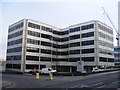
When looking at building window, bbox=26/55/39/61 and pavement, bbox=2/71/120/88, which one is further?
building window, bbox=26/55/39/61

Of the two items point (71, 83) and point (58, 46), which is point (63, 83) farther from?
point (58, 46)

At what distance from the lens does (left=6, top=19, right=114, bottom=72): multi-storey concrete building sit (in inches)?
2359

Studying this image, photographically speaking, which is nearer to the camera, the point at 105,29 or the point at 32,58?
the point at 32,58

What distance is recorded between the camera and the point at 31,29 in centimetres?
6238

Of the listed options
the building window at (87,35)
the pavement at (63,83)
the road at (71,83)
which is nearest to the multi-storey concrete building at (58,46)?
the building window at (87,35)

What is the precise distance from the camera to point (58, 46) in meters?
72.9

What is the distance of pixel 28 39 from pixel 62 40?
18955 mm

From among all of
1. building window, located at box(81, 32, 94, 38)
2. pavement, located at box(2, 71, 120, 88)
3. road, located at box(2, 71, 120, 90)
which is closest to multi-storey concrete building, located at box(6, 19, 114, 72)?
building window, located at box(81, 32, 94, 38)

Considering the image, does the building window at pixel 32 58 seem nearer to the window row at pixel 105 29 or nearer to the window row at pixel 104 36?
the window row at pixel 104 36

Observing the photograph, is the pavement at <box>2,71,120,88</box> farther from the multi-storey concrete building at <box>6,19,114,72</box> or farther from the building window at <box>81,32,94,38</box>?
the building window at <box>81,32,94,38</box>

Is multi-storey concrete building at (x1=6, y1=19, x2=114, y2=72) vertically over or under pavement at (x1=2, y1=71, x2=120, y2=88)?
over

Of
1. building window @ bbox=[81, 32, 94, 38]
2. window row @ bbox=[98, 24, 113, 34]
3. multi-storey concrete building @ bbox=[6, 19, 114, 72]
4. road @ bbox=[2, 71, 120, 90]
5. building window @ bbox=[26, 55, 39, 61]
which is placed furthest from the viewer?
window row @ bbox=[98, 24, 113, 34]

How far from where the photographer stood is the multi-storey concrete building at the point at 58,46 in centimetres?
5991

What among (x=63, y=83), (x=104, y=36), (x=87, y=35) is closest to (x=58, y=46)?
(x=87, y=35)
